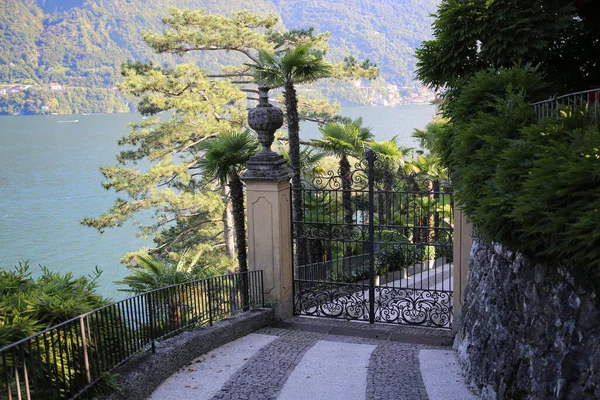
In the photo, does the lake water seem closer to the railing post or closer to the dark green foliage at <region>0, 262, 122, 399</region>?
the dark green foliage at <region>0, 262, 122, 399</region>

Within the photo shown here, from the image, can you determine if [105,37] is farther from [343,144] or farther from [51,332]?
[51,332]

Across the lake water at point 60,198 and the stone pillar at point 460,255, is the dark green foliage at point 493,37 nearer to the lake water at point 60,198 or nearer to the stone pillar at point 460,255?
the stone pillar at point 460,255

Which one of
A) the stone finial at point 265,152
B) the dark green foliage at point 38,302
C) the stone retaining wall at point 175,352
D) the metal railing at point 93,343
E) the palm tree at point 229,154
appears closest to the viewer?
the metal railing at point 93,343

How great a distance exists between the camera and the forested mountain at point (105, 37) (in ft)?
271

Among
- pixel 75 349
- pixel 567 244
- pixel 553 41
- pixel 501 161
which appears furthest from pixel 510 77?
pixel 75 349

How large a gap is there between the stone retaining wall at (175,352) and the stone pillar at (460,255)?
9.50ft

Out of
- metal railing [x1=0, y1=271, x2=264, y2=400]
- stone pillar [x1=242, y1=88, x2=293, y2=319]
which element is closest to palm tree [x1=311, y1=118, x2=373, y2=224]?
stone pillar [x1=242, y1=88, x2=293, y2=319]

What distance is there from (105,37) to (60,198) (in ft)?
121

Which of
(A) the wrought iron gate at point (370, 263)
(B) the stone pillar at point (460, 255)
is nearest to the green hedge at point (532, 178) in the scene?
(A) the wrought iron gate at point (370, 263)

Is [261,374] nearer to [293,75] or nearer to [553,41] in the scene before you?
[553,41]

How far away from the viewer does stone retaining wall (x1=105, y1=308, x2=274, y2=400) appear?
5.98 metres

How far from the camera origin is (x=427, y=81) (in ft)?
28.7

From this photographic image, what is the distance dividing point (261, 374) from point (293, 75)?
757cm

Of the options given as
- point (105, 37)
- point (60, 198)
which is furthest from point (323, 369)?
point (105, 37)
